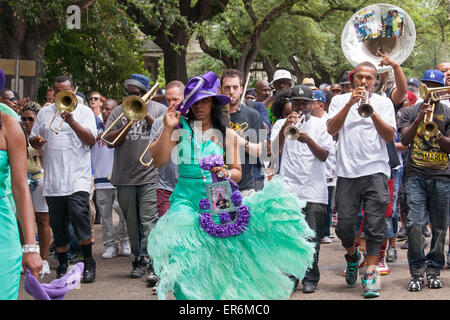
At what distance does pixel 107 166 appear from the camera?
10086 mm

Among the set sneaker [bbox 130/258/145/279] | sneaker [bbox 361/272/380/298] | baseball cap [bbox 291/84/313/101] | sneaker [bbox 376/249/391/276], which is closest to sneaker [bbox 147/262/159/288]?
sneaker [bbox 130/258/145/279]

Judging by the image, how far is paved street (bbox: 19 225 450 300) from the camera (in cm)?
712

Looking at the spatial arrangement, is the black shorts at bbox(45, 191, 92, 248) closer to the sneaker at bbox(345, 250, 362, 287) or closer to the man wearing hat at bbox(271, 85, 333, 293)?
the man wearing hat at bbox(271, 85, 333, 293)

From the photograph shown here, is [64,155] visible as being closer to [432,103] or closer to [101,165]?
[101,165]

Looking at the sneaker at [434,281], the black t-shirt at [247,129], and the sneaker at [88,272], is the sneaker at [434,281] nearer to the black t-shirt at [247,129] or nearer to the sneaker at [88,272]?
the black t-shirt at [247,129]

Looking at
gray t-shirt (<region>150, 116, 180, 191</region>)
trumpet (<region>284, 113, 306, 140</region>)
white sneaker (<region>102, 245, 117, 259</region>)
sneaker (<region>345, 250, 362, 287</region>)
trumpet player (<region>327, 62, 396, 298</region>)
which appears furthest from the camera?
white sneaker (<region>102, 245, 117, 259</region>)

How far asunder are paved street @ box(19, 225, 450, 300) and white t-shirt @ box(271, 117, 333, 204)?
979mm

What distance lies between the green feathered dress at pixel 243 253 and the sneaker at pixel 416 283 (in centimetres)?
257

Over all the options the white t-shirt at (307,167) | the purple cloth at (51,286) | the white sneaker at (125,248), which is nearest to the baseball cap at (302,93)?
the white t-shirt at (307,167)

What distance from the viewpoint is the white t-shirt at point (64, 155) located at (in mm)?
8000

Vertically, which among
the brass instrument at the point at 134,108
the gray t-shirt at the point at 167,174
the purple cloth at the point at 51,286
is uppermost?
the brass instrument at the point at 134,108

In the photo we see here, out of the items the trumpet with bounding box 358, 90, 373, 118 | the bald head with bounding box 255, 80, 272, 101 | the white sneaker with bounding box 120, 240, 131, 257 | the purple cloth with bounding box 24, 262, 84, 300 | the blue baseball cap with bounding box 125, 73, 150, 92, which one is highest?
the bald head with bounding box 255, 80, 272, 101
